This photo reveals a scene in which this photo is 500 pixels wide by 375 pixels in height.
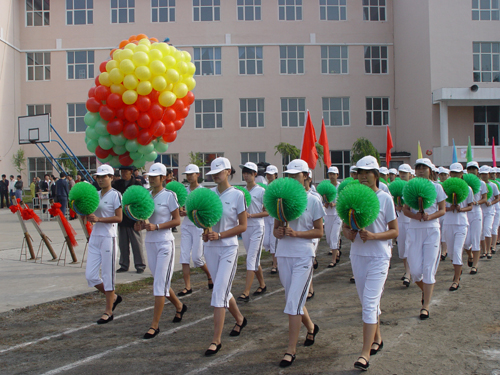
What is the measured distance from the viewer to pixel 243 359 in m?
4.80

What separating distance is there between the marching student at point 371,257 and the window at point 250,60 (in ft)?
106

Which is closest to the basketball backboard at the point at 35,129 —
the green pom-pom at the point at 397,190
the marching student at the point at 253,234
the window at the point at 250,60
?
the marching student at the point at 253,234

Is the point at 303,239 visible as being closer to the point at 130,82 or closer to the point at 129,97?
the point at 129,97

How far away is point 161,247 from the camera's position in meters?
5.77

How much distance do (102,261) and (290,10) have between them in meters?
33.4

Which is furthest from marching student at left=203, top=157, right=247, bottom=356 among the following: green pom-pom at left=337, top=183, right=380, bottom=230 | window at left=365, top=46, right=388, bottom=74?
window at left=365, top=46, right=388, bottom=74

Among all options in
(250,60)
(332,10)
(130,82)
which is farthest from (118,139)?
(332,10)

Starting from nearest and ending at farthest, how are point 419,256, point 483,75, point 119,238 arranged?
point 419,256 → point 119,238 → point 483,75

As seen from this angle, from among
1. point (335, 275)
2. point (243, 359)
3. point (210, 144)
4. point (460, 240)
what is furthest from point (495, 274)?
point (210, 144)

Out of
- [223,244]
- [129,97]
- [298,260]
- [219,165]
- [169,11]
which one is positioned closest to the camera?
[298,260]

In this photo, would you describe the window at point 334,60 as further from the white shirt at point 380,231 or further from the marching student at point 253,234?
the white shirt at point 380,231

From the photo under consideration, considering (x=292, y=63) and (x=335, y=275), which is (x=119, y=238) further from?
(x=292, y=63)

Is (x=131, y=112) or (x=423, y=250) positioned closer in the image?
(x=423, y=250)

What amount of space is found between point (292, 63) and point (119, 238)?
28721mm
